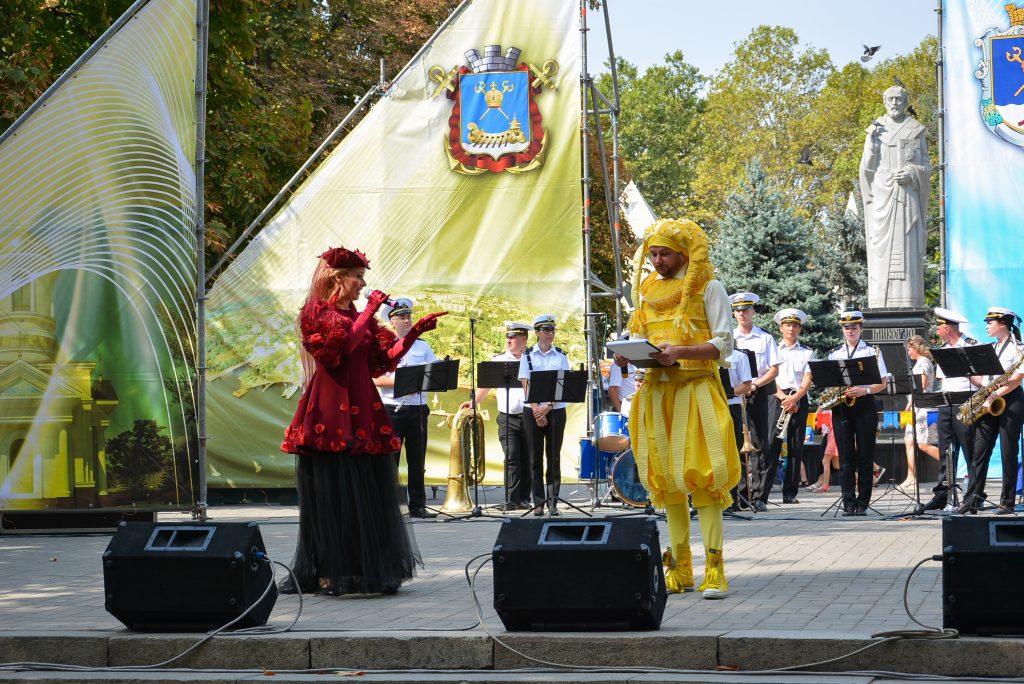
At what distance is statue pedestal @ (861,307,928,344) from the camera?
27.1 metres

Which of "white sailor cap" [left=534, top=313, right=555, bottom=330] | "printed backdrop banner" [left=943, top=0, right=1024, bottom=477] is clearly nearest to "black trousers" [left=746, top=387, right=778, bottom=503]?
"white sailor cap" [left=534, top=313, right=555, bottom=330]

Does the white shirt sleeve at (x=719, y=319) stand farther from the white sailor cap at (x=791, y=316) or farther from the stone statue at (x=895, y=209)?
the stone statue at (x=895, y=209)

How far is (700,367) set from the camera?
848 cm

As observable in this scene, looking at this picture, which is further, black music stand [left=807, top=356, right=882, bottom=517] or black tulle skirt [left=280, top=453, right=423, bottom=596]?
black music stand [left=807, top=356, right=882, bottom=517]

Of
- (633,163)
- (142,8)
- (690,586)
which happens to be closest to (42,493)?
(142,8)

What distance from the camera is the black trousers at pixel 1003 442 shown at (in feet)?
46.2

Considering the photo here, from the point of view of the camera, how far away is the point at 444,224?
17828 mm

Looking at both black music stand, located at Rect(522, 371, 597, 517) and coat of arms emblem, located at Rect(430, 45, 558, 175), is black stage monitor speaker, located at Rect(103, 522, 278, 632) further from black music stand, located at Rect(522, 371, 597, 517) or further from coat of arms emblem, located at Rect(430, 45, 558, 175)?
coat of arms emblem, located at Rect(430, 45, 558, 175)

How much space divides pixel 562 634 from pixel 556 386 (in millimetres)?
8317

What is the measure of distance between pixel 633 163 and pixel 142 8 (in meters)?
61.1

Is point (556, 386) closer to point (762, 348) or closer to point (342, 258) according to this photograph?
point (762, 348)

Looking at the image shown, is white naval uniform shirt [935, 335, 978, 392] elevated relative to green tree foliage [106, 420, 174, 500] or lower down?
elevated

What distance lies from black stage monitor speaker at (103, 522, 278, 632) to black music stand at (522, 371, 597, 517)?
7764mm

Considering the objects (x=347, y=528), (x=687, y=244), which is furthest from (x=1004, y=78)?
(x=347, y=528)
